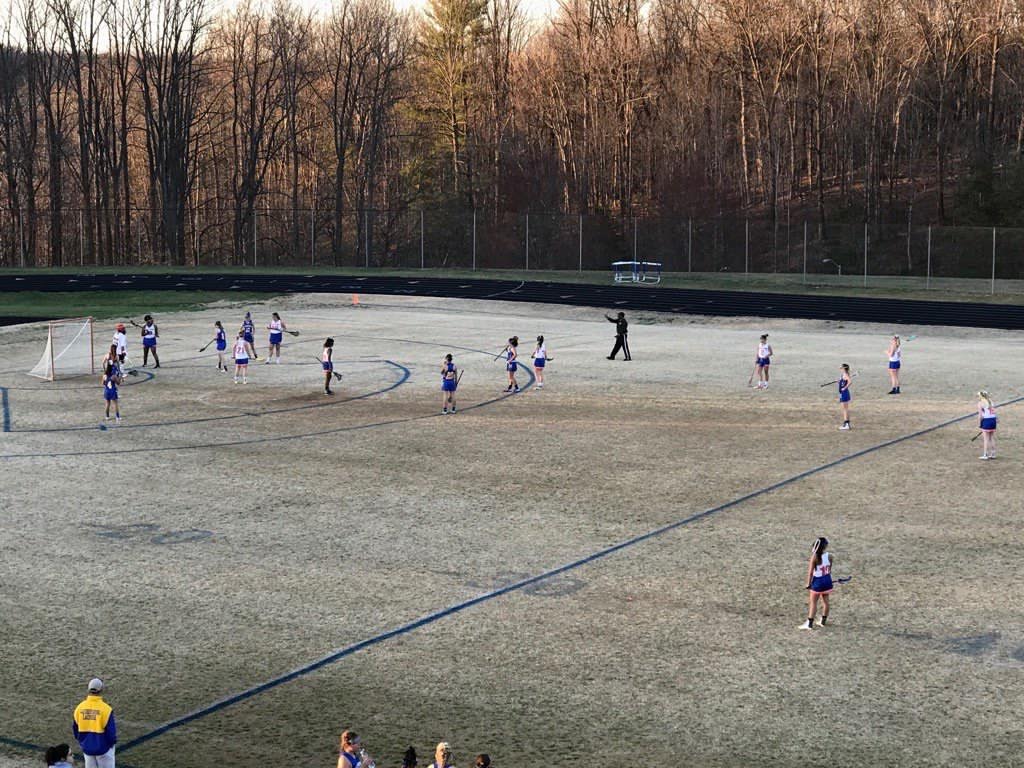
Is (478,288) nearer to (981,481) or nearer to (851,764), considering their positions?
(981,481)

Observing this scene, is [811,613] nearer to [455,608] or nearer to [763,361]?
[455,608]

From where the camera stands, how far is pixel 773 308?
62.4 m

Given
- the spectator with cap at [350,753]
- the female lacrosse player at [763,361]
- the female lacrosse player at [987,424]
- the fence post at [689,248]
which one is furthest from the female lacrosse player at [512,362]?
the fence post at [689,248]

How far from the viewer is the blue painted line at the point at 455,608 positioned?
14273mm

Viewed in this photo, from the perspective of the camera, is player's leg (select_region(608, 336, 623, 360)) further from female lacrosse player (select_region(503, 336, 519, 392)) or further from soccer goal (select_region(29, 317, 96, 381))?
soccer goal (select_region(29, 317, 96, 381))

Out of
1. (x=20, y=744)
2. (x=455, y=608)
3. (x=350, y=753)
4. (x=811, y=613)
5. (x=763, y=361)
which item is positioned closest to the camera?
(x=350, y=753)

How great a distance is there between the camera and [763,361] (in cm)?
3669

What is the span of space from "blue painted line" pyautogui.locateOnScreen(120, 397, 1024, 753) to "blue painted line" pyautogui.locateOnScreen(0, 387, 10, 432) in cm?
1835

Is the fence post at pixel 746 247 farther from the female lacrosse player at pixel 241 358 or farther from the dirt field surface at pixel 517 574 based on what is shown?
the female lacrosse player at pixel 241 358

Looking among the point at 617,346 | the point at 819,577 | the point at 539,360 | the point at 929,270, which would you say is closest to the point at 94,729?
the point at 819,577

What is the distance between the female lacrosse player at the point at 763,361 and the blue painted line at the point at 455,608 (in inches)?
334

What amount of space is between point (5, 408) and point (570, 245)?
5483 cm

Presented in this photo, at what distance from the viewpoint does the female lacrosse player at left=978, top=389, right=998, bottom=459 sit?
26.7m

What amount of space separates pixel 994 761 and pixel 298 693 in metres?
7.96
